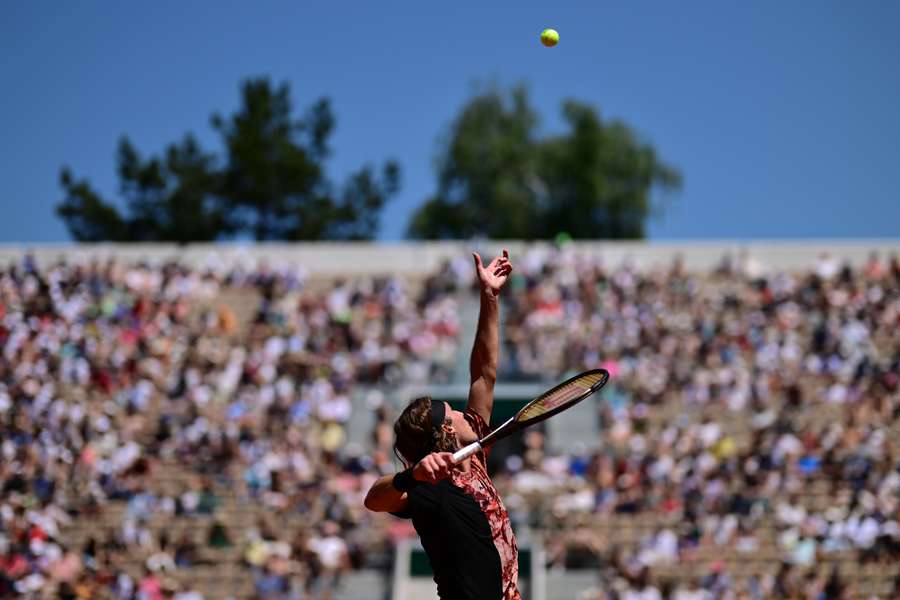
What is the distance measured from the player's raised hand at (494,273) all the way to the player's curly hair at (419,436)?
0.82 metres

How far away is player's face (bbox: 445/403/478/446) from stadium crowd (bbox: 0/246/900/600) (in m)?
12.6

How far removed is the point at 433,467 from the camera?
4.43 m

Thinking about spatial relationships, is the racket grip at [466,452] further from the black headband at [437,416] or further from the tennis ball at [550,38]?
the tennis ball at [550,38]

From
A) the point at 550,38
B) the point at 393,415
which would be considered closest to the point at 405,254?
the point at 393,415

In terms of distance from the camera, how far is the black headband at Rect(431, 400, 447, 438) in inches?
185

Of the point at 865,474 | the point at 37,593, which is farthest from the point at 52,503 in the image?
the point at 865,474

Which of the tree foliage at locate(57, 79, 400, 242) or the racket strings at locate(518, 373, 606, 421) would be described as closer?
the racket strings at locate(518, 373, 606, 421)

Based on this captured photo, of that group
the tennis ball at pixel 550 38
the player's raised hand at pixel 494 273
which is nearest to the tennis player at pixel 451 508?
the player's raised hand at pixel 494 273

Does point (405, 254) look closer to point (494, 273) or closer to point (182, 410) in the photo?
point (182, 410)

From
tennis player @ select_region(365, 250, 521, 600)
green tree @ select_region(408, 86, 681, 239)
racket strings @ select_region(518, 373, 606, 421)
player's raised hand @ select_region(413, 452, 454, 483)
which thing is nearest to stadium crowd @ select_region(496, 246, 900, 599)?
racket strings @ select_region(518, 373, 606, 421)

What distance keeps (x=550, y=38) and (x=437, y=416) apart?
11.7 feet

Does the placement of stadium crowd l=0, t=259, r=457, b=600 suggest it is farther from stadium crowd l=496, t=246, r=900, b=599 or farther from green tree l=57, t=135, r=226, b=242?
green tree l=57, t=135, r=226, b=242

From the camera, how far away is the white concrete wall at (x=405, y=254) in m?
27.7

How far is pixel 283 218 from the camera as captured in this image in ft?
173
